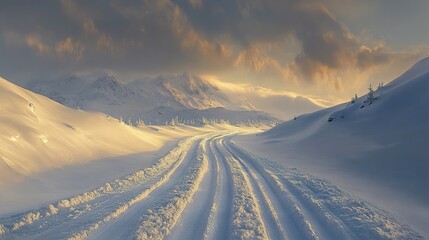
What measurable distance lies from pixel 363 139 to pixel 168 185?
711 inches

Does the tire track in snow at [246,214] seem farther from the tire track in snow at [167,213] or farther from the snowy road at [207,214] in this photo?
the tire track in snow at [167,213]

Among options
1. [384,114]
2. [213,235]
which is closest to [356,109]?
[384,114]

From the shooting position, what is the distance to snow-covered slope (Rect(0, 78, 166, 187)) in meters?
17.1

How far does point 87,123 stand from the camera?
33906 mm

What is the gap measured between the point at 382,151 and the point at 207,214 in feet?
51.7

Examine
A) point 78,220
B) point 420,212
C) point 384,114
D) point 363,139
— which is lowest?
point 420,212

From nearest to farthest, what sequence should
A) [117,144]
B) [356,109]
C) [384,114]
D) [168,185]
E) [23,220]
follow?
1. [23,220]
2. [168,185]
3. [384,114]
4. [117,144]
5. [356,109]

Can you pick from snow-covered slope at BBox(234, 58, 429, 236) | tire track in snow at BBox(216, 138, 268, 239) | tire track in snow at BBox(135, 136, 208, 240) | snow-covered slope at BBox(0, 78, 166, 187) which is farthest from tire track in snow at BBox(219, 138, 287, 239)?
snow-covered slope at BBox(0, 78, 166, 187)

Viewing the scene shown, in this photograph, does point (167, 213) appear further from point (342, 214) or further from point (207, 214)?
point (342, 214)

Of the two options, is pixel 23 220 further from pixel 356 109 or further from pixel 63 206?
pixel 356 109

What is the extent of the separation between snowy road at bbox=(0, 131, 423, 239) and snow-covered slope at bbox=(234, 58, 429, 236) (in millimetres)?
2326

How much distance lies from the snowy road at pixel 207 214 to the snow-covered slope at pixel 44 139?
4804 millimetres

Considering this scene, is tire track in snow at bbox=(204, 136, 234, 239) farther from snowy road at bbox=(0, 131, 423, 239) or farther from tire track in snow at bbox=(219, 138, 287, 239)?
tire track in snow at bbox=(219, 138, 287, 239)

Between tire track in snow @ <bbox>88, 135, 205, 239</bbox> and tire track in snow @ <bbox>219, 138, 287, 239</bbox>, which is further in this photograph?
tire track in snow @ <bbox>219, 138, 287, 239</bbox>
